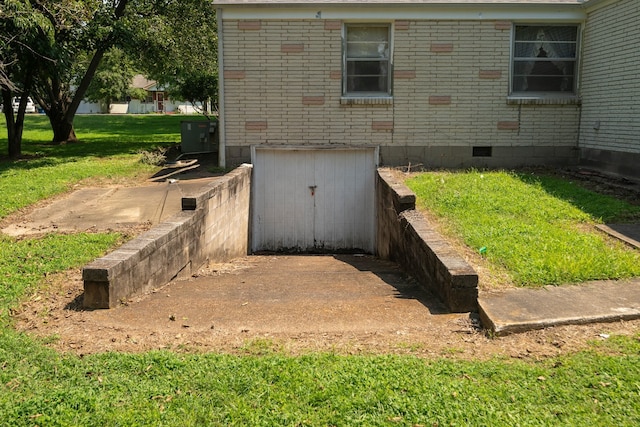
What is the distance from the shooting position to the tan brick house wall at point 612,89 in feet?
34.7

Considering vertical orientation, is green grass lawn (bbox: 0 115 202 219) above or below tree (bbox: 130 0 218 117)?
below

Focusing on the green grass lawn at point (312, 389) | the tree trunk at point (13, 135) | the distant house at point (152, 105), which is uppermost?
the distant house at point (152, 105)

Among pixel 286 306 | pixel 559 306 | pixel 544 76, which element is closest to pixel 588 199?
pixel 544 76

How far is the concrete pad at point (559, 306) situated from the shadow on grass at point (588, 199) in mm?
3048

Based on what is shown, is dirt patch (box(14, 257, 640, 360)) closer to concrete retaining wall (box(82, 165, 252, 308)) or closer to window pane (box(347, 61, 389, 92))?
concrete retaining wall (box(82, 165, 252, 308))

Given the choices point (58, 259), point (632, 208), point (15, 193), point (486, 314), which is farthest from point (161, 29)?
point (486, 314)

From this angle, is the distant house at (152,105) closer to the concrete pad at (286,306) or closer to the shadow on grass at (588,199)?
the shadow on grass at (588,199)

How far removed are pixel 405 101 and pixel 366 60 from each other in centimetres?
122

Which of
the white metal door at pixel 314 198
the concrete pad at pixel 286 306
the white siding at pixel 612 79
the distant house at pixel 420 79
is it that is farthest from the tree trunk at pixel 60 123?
the white siding at pixel 612 79

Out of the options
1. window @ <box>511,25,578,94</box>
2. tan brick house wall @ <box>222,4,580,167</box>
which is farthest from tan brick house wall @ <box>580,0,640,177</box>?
tan brick house wall @ <box>222,4,580,167</box>

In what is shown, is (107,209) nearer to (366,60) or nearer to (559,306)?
(366,60)

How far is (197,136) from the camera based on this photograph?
16.1 m

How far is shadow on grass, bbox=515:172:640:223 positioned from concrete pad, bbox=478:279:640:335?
3.05 metres

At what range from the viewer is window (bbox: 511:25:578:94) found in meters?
12.4
